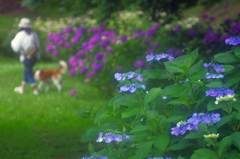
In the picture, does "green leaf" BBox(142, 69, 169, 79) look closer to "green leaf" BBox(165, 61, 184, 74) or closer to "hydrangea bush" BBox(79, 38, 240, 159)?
"hydrangea bush" BBox(79, 38, 240, 159)

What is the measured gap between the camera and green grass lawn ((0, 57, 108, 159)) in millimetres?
4902

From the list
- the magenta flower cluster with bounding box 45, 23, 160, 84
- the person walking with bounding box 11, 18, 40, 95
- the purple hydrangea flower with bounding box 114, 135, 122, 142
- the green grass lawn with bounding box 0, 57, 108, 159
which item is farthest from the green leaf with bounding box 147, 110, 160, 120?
the person walking with bounding box 11, 18, 40, 95

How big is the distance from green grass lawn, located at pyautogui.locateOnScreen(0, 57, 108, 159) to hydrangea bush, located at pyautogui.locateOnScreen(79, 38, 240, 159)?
8.22 ft

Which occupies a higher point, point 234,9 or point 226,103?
point 226,103

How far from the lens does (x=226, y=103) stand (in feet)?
6.95

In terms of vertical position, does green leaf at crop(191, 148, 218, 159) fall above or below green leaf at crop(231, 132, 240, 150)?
below

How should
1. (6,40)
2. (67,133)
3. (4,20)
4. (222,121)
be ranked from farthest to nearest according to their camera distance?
(4,20), (6,40), (67,133), (222,121)

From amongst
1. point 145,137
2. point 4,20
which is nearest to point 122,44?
point 145,137

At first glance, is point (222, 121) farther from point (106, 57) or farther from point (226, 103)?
point (106, 57)

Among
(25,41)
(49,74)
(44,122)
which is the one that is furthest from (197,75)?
(49,74)

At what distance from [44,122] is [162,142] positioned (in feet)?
14.3

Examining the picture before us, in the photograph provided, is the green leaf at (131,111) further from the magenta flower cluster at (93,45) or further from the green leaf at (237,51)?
the magenta flower cluster at (93,45)

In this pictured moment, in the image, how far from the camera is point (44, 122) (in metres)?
6.17

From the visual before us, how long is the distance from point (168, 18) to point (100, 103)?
2.40 meters
